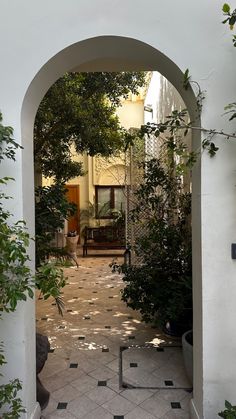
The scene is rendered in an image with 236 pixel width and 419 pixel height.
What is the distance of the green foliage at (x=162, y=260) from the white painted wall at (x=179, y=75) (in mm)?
1105

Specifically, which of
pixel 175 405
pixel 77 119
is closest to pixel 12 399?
pixel 175 405

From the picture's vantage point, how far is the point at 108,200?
11.2 metres

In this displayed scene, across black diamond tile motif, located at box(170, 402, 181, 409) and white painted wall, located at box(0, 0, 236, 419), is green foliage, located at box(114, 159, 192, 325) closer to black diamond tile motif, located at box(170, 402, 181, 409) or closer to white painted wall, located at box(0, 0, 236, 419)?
black diamond tile motif, located at box(170, 402, 181, 409)

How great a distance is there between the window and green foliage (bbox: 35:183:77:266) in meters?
7.61

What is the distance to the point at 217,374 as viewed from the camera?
2.18m

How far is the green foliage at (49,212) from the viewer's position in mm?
3168

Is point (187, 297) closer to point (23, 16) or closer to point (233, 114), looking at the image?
point (233, 114)

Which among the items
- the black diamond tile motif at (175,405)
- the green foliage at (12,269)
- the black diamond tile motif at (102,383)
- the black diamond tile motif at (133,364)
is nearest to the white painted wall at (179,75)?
the green foliage at (12,269)

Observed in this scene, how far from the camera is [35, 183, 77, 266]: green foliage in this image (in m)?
3.17

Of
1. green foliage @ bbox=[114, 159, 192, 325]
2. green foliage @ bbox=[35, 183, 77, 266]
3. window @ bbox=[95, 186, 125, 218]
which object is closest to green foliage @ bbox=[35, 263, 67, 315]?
A: green foliage @ bbox=[35, 183, 77, 266]

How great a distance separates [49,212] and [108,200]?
7997 mm

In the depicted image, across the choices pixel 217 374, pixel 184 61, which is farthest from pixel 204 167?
pixel 217 374

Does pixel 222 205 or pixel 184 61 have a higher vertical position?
pixel 184 61

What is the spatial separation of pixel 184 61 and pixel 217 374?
2055mm
